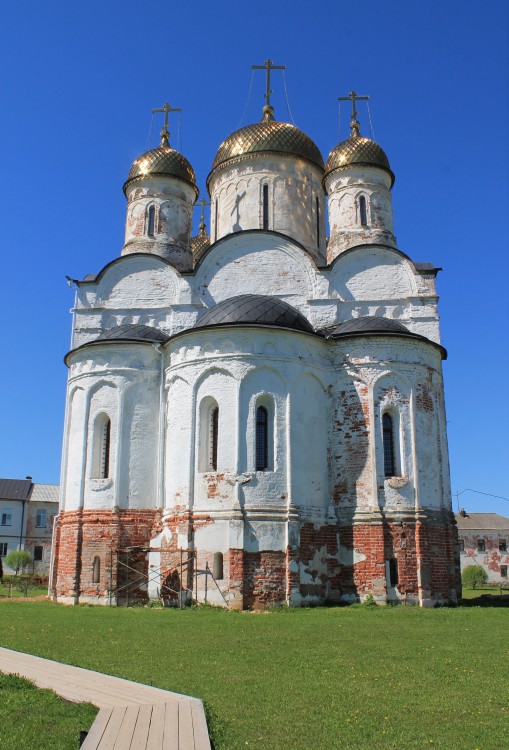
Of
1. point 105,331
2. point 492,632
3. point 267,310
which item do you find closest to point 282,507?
point 267,310

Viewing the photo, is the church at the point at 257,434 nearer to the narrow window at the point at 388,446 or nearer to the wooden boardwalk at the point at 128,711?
the narrow window at the point at 388,446

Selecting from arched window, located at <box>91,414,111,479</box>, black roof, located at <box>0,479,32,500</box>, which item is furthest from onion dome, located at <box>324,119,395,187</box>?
black roof, located at <box>0,479,32,500</box>

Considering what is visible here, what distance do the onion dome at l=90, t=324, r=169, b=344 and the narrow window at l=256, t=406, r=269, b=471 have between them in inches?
152

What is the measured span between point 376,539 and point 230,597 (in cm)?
373

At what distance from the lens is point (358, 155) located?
23.0 meters

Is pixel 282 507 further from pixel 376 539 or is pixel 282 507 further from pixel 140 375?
pixel 140 375

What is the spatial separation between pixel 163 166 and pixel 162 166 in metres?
0.03

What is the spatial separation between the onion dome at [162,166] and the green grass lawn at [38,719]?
20.2m

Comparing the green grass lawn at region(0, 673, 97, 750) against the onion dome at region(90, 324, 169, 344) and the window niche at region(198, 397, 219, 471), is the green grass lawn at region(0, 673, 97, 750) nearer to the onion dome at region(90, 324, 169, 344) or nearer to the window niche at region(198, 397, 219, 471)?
the window niche at region(198, 397, 219, 471)

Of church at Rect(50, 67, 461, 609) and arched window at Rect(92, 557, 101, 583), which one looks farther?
arched window at Rect(92, 557, 101, 583)

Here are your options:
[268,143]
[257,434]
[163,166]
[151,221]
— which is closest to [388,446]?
[257,434]

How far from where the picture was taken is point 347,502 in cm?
1692

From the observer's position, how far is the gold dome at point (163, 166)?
2378 centimetres

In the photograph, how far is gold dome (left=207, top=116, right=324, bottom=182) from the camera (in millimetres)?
22688
